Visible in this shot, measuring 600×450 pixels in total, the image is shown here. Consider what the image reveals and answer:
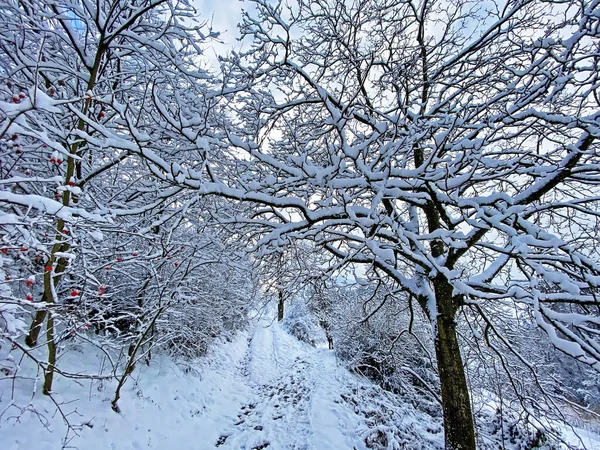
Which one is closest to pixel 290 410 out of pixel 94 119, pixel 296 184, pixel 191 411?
pixel 191 411

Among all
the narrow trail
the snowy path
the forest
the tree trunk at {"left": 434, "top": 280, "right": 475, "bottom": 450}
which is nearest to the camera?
the forest

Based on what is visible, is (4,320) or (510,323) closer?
(4,320)

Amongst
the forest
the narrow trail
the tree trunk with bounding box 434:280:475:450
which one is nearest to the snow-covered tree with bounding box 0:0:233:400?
the forest

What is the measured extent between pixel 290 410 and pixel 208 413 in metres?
1.96

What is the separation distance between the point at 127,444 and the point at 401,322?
8.20m

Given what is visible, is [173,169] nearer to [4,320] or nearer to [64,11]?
[4,320]

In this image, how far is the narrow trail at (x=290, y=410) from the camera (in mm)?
5191

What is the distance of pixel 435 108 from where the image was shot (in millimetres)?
4082

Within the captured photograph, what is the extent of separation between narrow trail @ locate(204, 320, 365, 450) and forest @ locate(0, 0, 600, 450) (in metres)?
0.12

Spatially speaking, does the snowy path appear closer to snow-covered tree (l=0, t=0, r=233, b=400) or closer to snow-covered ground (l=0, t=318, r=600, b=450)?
snow-covered ground (l=0, t=318, r=600, b=450)

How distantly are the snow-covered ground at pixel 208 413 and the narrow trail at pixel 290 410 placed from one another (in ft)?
0.08

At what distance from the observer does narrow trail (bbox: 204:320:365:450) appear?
5.19m

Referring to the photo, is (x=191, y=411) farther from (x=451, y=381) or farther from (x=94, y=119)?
(x=94, y=119)

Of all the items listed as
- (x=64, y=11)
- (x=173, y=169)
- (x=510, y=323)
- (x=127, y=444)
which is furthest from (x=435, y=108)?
(x=127, y=444)
